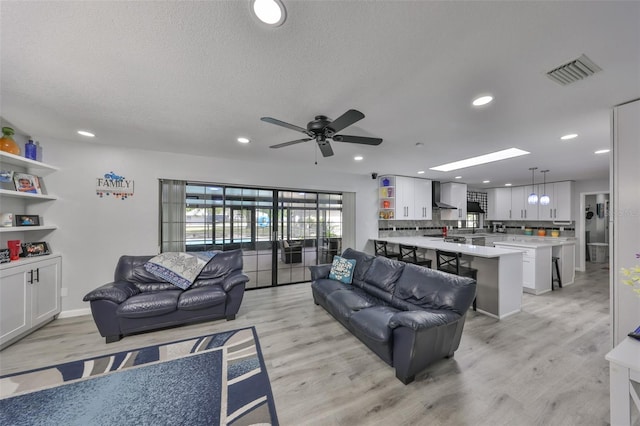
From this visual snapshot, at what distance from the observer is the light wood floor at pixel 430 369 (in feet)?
5.66

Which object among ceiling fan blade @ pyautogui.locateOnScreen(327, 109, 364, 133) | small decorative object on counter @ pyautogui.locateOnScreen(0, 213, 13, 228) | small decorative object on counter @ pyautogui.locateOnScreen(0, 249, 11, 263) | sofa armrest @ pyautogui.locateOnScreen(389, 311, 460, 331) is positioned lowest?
sofa armrest @ pyautogui.locateOnScreen(389, 311, 460, 331)

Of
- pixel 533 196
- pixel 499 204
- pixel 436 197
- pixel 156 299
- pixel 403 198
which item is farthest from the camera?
pixel 499 204

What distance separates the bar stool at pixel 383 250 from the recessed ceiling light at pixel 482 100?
11.7 feet

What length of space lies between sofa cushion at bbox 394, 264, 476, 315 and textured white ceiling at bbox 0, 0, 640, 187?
1.77m

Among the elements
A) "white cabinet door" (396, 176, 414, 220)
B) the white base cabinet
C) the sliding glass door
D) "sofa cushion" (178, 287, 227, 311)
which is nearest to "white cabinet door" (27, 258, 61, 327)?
the white base cabinet

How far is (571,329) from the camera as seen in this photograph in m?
2.95

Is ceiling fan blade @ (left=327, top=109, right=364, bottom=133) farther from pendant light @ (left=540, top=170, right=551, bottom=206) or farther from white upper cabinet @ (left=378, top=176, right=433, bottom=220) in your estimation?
pendant light @ (left=540, top=170, right=551, bottom=206)

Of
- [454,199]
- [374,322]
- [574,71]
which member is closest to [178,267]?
[374,322]

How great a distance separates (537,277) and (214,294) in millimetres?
5789

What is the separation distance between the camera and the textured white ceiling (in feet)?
4.06

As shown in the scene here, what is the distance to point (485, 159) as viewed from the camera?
4207 mm

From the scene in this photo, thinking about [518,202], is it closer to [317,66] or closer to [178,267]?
[317,66]

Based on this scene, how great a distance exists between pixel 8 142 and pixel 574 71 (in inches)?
228

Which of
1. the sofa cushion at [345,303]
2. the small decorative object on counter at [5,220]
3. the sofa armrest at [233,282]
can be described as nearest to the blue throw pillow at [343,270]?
the sofa cushion at [345,303]
